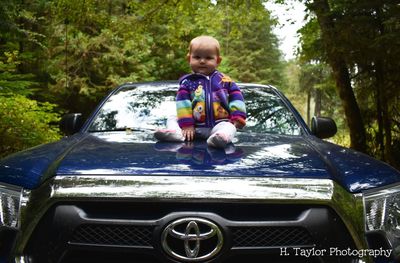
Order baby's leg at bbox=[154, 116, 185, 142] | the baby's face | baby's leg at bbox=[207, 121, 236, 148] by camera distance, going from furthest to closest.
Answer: the baby's face < baby's leg at bbox=[154, 116, 185, 142] < baby's leg at bbox=[207, 121, 236, 148]

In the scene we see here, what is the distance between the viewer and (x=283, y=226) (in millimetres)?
1856

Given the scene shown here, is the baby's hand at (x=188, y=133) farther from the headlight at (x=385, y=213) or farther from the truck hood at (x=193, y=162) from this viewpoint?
the headlight at (x=385, y=213)

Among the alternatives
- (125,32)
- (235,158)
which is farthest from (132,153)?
(125,32)

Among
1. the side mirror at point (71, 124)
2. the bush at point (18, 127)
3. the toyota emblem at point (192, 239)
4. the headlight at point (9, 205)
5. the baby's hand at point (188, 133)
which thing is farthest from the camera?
the bush at point (18, 127)

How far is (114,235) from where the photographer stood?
186cm

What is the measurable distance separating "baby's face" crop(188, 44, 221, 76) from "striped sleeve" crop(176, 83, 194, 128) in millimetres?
176

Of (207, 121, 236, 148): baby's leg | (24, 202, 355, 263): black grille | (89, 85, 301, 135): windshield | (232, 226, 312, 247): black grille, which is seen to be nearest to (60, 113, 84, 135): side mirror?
A: (89, 85, 301, 135): windshield

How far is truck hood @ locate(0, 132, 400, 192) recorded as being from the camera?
2.10 metres

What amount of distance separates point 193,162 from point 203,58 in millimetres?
1130

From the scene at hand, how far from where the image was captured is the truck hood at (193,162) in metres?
2.10

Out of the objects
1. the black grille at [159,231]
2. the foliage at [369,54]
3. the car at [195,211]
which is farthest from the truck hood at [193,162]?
the foliage at [369,54]

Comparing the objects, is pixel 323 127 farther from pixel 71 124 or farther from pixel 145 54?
pixel 145 54

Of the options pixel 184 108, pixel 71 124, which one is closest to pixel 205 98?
pixel 184 108

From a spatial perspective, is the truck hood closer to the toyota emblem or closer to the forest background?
the toyota emblem
